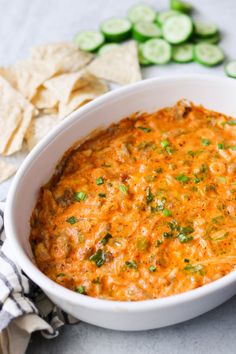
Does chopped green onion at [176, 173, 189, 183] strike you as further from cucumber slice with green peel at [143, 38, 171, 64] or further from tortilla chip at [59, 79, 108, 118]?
cucumber slice with green peel at [143, 38, 171, 64]

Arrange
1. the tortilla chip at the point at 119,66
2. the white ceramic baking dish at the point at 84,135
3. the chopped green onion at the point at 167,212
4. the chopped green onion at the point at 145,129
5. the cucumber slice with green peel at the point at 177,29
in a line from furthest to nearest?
the cucumber slice with green peel at the point at 177,29
the tortilla chip at the point at 119,66
the chopped green onion at the point at 145,129
the chopped green onion at the point at 167,212
the white ceramic baking dish at the point at 84,135

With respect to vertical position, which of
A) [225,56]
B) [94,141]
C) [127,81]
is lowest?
[225,56]

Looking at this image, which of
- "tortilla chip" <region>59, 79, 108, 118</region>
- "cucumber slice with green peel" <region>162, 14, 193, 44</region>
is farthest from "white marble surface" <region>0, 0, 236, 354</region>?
"tortilla chip" <region>59, 79, 108, 118</region>

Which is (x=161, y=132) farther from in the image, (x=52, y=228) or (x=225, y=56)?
(x=225, y=56)

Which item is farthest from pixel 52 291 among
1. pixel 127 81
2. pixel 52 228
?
pixel 127 81

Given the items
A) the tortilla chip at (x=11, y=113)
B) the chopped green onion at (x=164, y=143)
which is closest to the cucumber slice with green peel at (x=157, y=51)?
the tortilla chip at (x=11, y=113)

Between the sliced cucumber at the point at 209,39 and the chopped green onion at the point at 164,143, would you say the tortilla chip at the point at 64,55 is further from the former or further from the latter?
the chopped green onion at the point at 164,143
